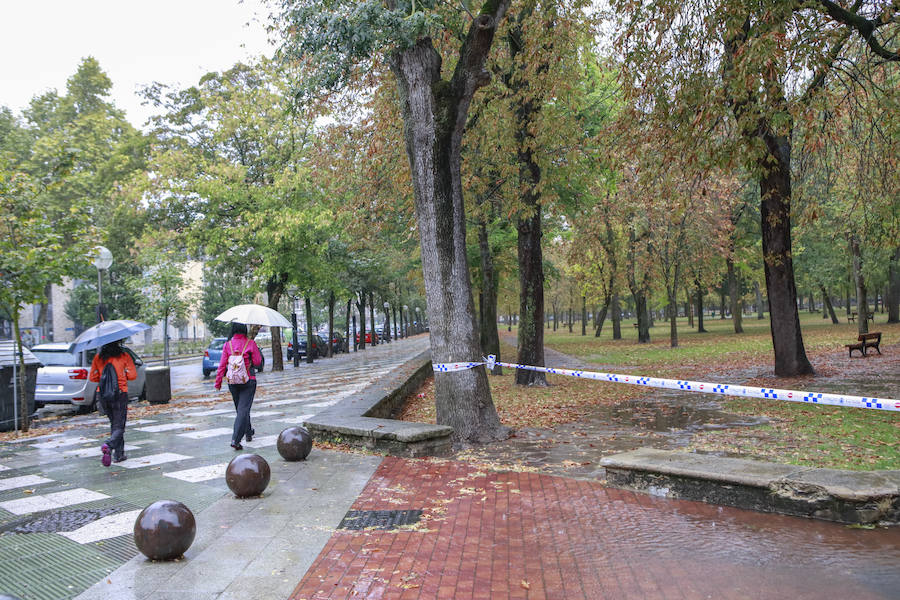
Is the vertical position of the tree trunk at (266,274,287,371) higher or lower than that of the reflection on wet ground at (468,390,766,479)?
higher

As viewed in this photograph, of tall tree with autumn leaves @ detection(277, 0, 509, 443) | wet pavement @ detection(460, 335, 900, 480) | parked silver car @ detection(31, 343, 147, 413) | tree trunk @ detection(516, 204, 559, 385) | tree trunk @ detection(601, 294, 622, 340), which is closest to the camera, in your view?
wet pavement @ detection(460, 335, 900, 480)

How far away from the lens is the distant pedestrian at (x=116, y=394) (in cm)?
809

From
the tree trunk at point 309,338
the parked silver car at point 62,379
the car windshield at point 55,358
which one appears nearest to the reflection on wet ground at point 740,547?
the parked silver car at point 62,379

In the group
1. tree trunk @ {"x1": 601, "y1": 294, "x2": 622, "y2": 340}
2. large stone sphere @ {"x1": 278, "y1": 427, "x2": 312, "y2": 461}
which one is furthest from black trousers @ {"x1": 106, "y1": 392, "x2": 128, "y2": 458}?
tree trunk @ {"x1": 601, "y1": 294, "x2": 622, "y2": 340}

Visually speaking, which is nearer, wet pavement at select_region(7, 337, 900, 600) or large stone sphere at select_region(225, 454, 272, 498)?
wet pavement at select_region(7, 337, 900, 600)

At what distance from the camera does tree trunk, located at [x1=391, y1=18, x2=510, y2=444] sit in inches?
329

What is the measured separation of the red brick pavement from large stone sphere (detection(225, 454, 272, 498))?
97 centimetres

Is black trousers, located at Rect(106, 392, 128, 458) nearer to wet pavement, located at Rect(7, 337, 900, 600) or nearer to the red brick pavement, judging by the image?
wet pavement, located at Rect(7, 337, 900, 600)

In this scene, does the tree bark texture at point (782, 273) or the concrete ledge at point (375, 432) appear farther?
the tree bark texture at point (782, 273)

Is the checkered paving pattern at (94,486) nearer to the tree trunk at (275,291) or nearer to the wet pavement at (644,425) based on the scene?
the wet pavement at (644,425)

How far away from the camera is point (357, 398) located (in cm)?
1107

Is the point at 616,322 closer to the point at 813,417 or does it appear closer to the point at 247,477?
the point at 813,417

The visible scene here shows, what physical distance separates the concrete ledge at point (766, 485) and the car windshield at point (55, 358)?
1362 cm

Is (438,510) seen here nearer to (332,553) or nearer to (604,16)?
(332,553)
